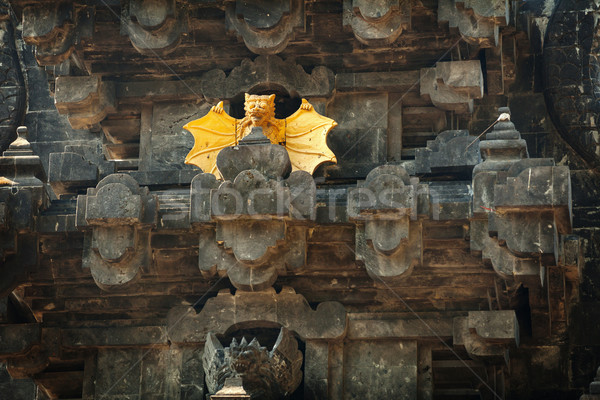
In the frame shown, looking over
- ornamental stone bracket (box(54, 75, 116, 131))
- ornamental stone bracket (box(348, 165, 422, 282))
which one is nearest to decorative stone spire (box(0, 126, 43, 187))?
ornamental stone bracket (box(54, 75, 116, 131))

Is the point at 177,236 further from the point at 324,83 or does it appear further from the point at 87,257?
the point at 324,83

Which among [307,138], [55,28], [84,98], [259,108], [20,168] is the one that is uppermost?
[55,28]

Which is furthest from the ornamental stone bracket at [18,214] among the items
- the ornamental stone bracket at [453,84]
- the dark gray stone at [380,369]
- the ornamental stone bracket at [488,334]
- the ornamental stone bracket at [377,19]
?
the ornamental stone bracket at [488,334]

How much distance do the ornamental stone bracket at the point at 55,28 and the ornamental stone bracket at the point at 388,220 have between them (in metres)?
4.49

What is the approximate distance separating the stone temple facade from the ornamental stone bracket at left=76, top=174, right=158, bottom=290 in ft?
0.08

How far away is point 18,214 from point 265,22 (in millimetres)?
4068

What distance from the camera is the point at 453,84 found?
21.5 meters

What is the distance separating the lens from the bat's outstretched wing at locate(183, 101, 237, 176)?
851 inches

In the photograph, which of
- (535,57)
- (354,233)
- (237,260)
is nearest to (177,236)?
(237,260)

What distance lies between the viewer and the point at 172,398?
69.2ft

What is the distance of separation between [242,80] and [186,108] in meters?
1.00

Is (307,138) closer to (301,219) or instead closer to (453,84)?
(301,219)

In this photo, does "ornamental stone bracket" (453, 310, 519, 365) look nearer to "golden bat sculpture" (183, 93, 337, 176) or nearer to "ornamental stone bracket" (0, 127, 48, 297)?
"golden bat sculpture" (183, 93, 337, 176)

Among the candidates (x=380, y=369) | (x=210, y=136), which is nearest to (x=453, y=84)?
(x=210, y=136)
